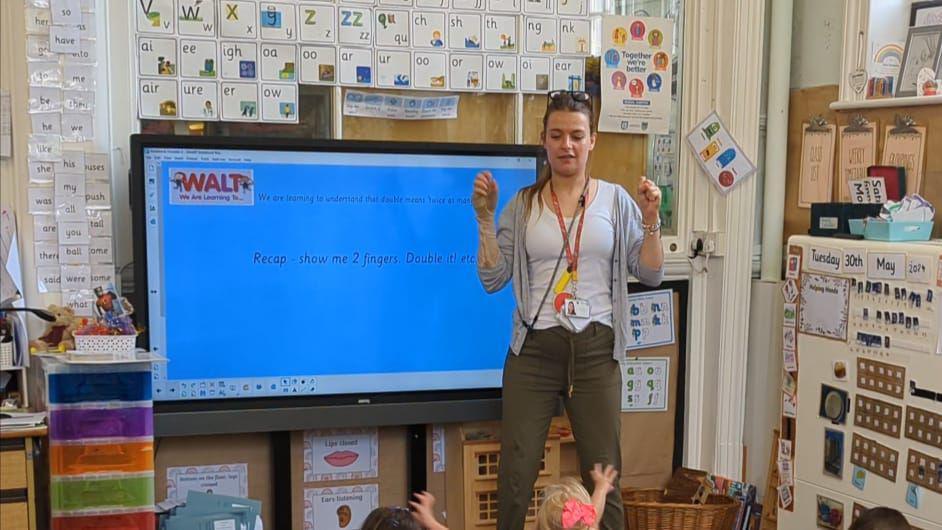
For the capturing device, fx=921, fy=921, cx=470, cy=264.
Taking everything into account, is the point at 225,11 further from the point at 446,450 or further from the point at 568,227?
the point at 446,450

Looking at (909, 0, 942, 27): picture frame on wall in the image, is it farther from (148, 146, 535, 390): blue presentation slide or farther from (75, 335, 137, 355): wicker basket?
(75, 335, 137, 355): wicker basket

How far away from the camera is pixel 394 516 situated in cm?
195

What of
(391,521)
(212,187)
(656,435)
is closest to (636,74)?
(656,435)

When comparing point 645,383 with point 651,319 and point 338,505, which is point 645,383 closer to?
point 651,319

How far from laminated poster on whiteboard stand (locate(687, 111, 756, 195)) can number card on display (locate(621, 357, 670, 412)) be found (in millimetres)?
711

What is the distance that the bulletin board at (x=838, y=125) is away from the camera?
3029 mm

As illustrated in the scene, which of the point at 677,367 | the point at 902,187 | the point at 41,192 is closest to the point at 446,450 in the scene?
the point at 677,367

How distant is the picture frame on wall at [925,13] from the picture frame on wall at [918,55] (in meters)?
0.03

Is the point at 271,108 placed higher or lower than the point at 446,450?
higher

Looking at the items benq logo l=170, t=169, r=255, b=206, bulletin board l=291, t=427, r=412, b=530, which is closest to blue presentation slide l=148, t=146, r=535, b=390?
benq logo l=170, t=169, r=255, b=206

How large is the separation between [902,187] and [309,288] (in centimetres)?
199

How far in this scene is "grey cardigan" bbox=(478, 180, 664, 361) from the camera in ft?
8.89

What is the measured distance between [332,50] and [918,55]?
1.99m

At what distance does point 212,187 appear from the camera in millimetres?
2881
